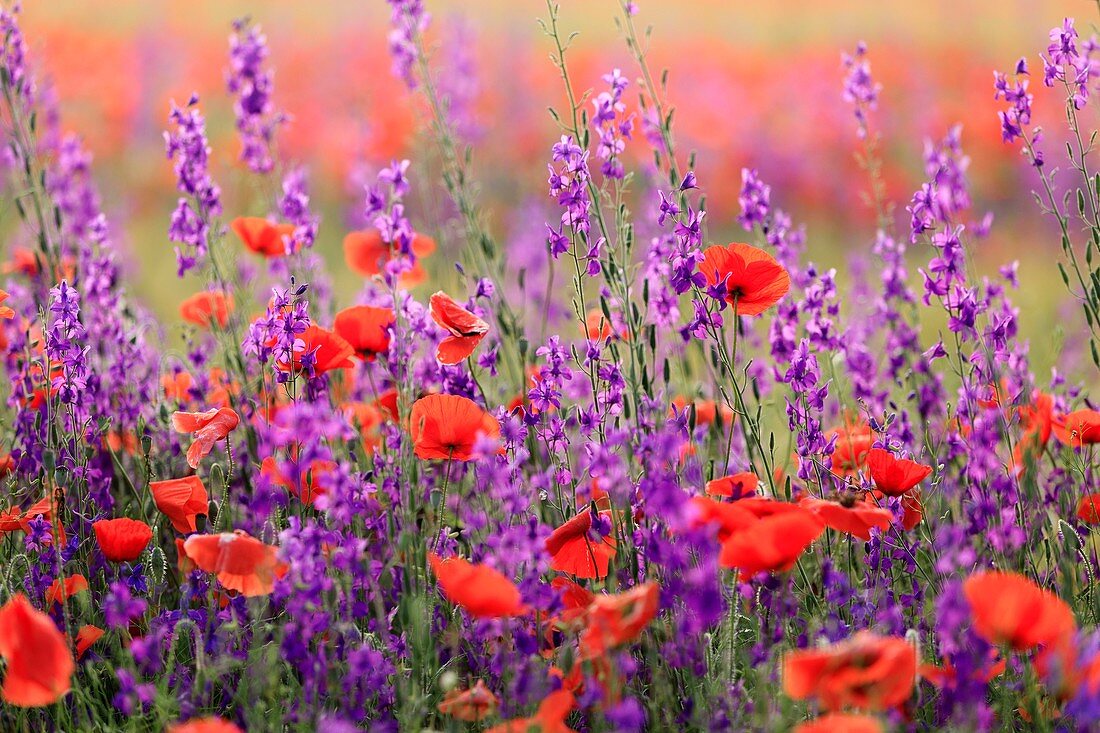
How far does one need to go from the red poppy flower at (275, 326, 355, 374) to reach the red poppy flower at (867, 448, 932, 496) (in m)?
0.80

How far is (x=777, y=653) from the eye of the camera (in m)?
1.45

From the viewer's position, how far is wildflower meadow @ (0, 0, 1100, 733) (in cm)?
122

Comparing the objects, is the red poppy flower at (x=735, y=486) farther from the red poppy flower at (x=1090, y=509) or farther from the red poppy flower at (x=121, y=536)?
the red poppy flower at (x=121, y=536)

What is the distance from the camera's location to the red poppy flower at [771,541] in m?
1.10

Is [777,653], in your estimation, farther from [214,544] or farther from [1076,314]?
[1076,314]

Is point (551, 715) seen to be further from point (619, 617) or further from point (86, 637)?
point (86, 637)

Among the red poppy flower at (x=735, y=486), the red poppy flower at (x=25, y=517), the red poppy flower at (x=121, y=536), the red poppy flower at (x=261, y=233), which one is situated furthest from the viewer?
the red poppy flower at (x=261, y=233)

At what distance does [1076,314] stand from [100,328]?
337 cm

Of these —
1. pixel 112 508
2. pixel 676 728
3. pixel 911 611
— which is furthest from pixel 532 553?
pixel 112 508

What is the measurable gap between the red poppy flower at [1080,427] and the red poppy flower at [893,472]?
1.28ft

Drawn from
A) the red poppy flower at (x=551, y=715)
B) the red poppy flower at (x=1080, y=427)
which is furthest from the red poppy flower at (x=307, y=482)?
the red poppy flower at (x=1080, y=427)

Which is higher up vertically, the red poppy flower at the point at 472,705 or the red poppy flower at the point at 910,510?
the red poppy flower at the point at 910,510

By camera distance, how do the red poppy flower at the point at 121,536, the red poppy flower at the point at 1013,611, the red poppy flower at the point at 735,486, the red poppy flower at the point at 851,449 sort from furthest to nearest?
1. the red poppy flower at the point at 851,449
2. the red poppy flower at the point at 121,536
3. the red poppy flower at the point at 735,486
4. the red poppy flower at the point at 1013,611

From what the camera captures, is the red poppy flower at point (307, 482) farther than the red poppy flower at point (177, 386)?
No
